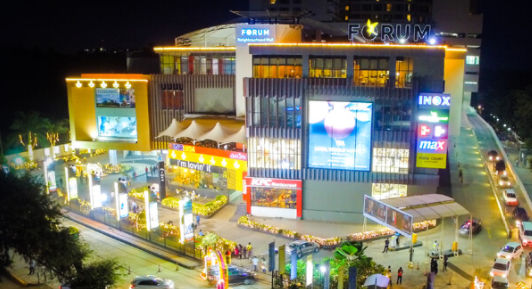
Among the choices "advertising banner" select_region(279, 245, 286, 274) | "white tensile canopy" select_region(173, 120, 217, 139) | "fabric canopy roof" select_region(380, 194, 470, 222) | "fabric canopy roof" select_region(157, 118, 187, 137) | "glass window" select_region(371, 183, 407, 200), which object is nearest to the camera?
"advertising banner" select_region(279, 245, 286, 274)

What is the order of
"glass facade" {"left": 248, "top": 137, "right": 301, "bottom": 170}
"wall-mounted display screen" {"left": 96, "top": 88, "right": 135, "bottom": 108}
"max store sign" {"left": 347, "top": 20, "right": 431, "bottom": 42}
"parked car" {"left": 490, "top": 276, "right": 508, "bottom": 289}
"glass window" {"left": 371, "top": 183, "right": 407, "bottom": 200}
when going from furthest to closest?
"wall-mounted display screen" {"left": 96, "top": 88, "right": 135, "bottom": 108}, "glass facade" {"left": 248, "top": 137, "right": 301, "bottom": 170}, "glass window" {"left": 371, "top": 183, "right": 407, "bottom": 200}, "max store sign" {"left": 347, "top": 20, "right": 431, "bottom": 42}, "parked car" {"left": 490, "top": 276, "right": 508, "bottom": 289}

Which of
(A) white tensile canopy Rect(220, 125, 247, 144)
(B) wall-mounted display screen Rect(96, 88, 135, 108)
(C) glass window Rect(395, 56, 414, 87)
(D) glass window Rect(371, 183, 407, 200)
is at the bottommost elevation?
(D) glass window Rect(371, 183, 407, 200)

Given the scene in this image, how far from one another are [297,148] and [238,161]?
5889mm

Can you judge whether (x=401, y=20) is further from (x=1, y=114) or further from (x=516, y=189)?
(x=1, y=114)

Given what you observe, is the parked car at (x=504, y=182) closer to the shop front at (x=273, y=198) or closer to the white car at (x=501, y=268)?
the white car at (x=501, y=268)

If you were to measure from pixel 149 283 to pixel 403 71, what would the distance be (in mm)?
24758

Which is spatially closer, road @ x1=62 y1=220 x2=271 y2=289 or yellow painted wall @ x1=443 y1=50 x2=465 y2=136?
road @ x1=62 y1=220 x2=271 y2=289

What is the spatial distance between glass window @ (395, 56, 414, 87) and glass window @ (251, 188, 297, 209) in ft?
41.2

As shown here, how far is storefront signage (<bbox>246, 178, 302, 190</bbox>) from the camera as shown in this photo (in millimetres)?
40594

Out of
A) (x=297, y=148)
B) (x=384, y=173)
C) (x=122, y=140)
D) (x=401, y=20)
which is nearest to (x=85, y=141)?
(x=122, y=140)

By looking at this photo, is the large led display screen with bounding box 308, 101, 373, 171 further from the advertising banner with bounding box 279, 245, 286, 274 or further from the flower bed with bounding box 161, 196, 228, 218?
the advertising banner with bounding box 279, 245, 286, 274

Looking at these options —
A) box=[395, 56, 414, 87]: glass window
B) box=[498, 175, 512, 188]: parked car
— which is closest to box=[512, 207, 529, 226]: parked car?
box=[498, 175, 512, 188]: parked car

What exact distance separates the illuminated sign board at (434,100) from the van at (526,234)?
396 inches

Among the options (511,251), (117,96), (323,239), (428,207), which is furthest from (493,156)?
(117,96)
